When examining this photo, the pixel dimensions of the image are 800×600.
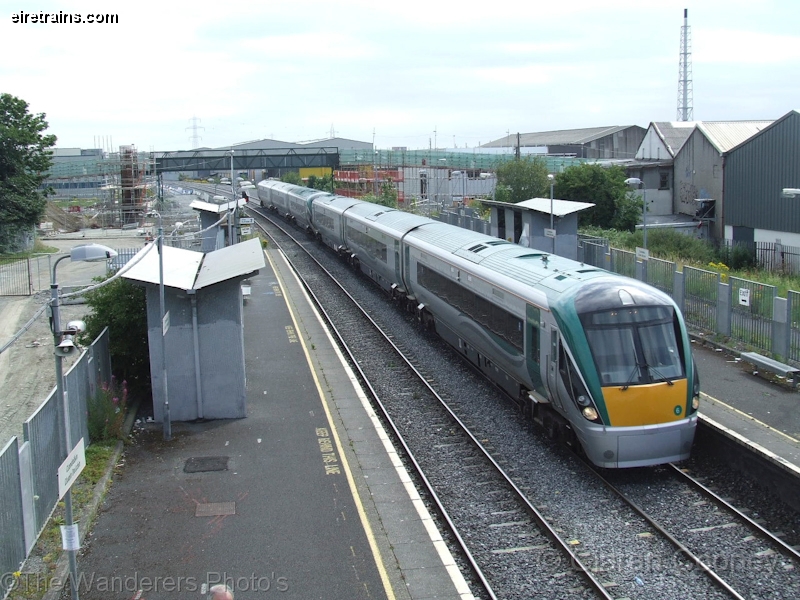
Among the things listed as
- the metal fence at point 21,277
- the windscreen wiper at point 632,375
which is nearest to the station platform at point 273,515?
the windscreen wiper at point 632,375

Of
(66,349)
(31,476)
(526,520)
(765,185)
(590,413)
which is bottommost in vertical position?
Answer: (526,520)

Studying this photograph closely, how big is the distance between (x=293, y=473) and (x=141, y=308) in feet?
17.8

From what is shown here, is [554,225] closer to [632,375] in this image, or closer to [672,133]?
[632,375]

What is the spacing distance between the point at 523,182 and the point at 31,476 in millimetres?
34636

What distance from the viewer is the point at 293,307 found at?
84.3ft

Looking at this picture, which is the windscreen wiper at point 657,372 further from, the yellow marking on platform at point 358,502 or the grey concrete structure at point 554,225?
the grey concrete structure at point 554,225

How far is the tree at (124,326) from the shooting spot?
50.5 feet

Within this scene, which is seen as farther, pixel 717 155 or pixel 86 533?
pixel 717 155

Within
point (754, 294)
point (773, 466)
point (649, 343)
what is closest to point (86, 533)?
point (649, 343)

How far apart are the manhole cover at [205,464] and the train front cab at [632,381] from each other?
5.37 m

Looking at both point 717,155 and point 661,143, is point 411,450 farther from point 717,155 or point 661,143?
point 661,143

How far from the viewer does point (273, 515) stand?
10.5 m

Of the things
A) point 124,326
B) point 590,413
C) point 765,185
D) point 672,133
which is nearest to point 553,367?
point 590,413

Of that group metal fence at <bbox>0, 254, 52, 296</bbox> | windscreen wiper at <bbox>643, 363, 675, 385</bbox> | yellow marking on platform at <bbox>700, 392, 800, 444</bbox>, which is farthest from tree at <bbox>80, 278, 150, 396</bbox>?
metal fence at <bbox>0, 254, 52, 296</bbox>
